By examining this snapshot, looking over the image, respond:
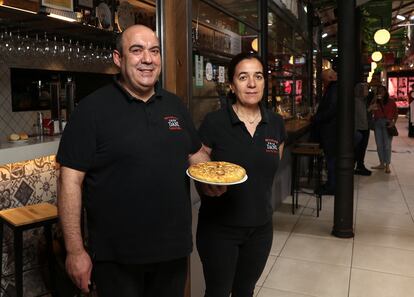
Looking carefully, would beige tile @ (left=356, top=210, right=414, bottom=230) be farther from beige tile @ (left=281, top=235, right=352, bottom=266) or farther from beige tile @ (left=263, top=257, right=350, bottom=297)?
beige tile @ (left=263, top=257, right=350, bottom=297)

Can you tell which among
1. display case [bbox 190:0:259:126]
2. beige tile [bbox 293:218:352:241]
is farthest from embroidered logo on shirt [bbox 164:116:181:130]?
beige tile [bbox 293:218:352:241]

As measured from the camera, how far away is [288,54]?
26.2 ft

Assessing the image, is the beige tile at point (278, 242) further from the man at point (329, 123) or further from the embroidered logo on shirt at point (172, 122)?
the embroidered logo on shirt at point (172, 122)

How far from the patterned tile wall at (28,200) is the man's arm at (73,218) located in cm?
129

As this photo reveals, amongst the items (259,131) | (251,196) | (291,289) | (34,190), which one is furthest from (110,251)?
(291,289)

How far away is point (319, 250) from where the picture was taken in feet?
13.5

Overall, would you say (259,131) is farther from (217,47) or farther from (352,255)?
(217,47)

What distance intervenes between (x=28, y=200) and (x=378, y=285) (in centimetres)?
278

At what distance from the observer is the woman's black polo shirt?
198 centimetres

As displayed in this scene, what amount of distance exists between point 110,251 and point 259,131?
92cm

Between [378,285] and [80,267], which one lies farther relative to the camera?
[378,285]

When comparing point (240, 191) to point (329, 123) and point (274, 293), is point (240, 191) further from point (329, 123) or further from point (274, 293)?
point (329, 123)

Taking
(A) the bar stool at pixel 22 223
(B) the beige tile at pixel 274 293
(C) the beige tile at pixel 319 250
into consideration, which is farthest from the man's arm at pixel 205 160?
(C) the beige tile at pixel 319 250

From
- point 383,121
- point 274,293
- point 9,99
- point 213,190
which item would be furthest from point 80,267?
point 383,121
